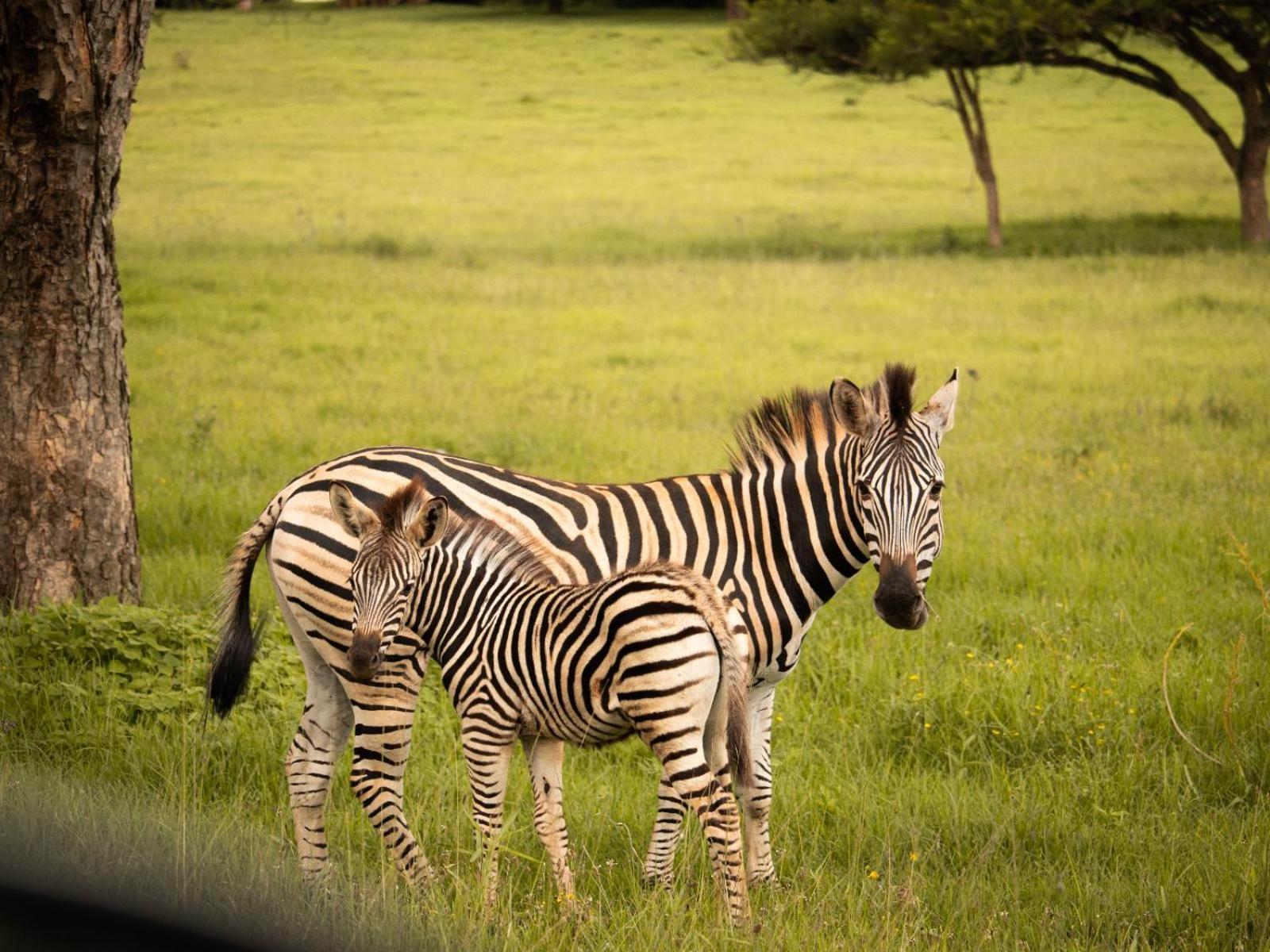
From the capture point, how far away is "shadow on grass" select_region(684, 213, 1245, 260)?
21.6 meters

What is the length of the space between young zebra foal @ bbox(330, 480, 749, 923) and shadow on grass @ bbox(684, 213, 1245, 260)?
18028 millimetres

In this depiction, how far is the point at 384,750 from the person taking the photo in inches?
178

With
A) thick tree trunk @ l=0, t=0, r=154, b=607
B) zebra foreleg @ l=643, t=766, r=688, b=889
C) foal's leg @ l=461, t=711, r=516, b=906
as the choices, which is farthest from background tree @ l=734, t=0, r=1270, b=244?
foal's leg @ l=461, t=711, r=516, b=906

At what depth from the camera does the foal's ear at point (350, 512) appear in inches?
167

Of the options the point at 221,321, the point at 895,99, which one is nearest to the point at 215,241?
the point at 221,321

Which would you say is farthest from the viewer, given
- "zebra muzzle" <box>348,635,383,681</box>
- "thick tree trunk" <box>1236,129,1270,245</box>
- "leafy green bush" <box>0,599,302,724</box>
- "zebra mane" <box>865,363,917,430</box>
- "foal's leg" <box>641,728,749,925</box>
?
"thick tree trunk" <box>1236,129,1270,245</box>

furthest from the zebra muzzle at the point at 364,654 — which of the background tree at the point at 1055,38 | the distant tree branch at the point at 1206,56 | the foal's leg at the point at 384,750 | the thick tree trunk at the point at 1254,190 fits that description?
the distant tree branch at the point at 1206,56

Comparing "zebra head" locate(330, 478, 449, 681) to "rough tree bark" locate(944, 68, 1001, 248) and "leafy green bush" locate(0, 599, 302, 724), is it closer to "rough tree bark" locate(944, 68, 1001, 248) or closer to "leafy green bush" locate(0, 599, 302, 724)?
"leafy green bush" locate(0, 599, 302, 724)

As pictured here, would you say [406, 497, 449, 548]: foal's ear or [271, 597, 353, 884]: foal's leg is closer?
[406, 497, 449, 548]: foal's ear

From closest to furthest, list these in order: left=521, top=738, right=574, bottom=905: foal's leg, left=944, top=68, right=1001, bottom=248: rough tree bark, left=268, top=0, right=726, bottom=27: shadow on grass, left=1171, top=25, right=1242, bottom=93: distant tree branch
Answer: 1. left=521, top=738, right=574, bottom=905: foal's leg
2. left=944, top=68, right=1001, bottom=248: rough tree bark
3. left=1171, top=25, right=1242, bottom=93: distant tree branch
4. left=268, top=0, right=726, bottom=27: shadow on grass

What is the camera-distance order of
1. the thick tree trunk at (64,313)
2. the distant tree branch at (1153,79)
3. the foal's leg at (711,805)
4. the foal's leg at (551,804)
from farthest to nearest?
the distant tree branch at (1153,79)
the thick tree trunk at (64,313)
the foal's leg at (551,804)
the foal's leg at (711,805)

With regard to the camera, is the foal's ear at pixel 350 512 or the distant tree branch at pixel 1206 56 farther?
the distant tree branch at pixel 1206 56

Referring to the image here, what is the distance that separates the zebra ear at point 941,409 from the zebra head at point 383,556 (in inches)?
70.3

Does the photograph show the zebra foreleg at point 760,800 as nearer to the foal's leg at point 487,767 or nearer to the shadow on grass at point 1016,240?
the foal's leg at point 487,767
